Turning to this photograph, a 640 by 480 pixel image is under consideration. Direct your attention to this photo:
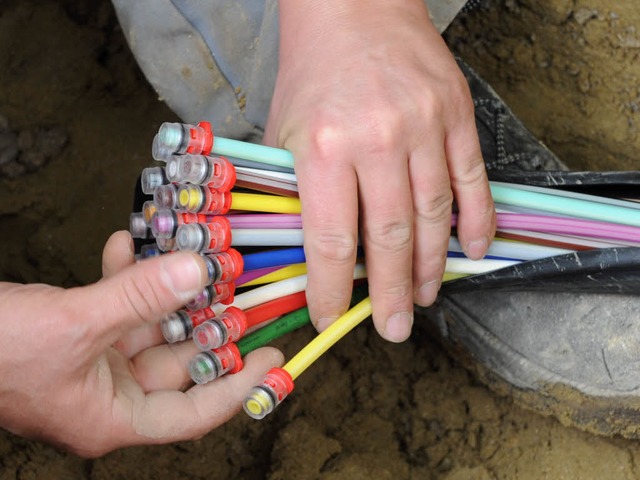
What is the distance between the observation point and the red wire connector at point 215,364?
88cm

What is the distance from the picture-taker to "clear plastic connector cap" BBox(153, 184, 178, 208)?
846 millimetres

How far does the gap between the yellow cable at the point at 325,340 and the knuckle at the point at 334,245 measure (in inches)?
3.2

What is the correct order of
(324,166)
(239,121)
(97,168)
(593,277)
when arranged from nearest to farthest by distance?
1. (324,166)
2. (593,277)
3. (239,121)
4. (97,168)

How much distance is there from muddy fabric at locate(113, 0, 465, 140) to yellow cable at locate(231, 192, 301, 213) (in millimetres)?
314

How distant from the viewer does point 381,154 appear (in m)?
0.83

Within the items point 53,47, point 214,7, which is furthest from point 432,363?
point 53,47

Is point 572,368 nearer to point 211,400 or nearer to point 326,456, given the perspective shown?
point 326,456

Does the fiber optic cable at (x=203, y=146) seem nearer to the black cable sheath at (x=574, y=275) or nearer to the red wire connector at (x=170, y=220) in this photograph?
the red wire connector at (x=170, y=220)

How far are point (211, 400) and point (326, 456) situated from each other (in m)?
0.32

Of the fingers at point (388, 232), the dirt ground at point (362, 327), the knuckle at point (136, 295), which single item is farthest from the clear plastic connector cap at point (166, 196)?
the dirt ground at point (362, 327)

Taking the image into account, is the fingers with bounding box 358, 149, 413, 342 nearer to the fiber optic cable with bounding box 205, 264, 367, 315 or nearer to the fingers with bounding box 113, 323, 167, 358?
the fiber optic cable with bounding box 205, 264, 367, 315

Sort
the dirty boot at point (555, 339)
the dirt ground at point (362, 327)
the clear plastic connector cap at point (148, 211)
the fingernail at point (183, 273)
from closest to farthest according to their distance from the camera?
the fingernail at point (183, 273), the clear plastic connector cap at point (148, 211), the dirty boot at point (555, 339), the dirt ground at point (362, 327)

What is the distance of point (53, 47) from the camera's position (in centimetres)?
146

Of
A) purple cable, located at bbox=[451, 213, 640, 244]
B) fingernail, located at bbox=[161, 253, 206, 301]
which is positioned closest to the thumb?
fingernail, located at bbox=[161, 253, 206, 301]
